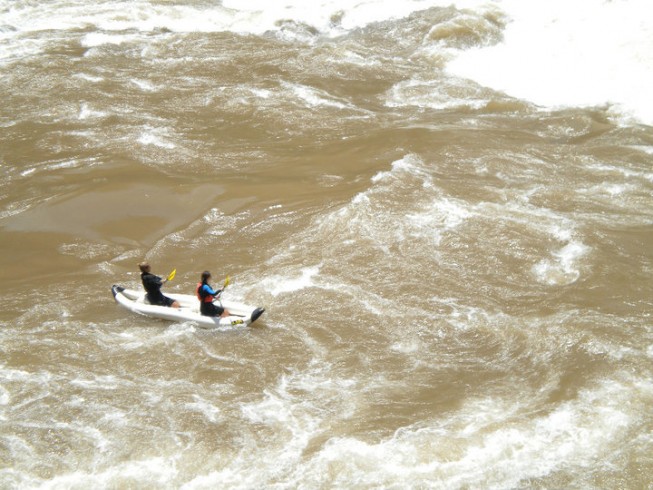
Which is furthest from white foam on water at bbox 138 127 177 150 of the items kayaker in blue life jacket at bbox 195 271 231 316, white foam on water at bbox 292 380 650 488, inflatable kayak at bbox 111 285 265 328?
white foam on water at bbox 292 380 650 488

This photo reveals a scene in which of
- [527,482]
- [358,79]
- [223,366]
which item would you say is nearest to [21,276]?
[223,366]

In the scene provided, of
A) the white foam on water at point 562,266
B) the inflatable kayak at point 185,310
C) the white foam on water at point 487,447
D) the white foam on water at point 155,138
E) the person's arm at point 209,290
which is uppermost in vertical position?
the white foam on water at point 155,138

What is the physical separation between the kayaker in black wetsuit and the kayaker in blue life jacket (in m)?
0.57

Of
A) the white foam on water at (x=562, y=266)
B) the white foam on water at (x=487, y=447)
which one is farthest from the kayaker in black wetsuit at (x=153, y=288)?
the white foam on water at (x=562, y=266)

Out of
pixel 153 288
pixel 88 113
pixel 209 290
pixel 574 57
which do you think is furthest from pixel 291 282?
pixel 574 57

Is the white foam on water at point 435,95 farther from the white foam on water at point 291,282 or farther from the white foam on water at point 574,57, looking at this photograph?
the white foam on water at point 291,282

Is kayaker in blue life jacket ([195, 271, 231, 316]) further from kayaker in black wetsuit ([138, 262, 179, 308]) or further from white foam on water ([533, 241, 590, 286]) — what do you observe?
white foam on water ([533, 241, 590, 286])

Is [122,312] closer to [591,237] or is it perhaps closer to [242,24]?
[591,237]

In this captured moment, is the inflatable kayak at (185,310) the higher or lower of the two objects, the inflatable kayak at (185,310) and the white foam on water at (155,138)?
the lower

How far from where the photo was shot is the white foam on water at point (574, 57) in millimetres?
14711

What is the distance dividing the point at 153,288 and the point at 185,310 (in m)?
0.48

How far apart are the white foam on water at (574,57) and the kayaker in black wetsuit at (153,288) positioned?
9.21 m

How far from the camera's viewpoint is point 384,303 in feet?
28.9

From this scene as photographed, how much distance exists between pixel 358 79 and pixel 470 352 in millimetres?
9257
